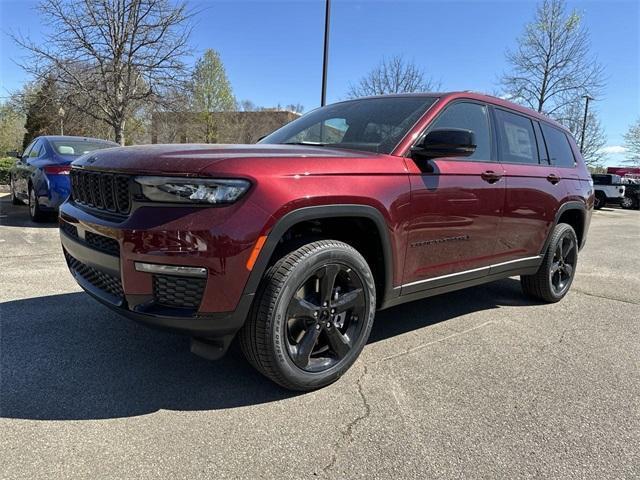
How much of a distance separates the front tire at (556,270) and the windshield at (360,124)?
7.02 feet

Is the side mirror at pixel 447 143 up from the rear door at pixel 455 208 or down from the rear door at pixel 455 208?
up

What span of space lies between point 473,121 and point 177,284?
8.55 ft

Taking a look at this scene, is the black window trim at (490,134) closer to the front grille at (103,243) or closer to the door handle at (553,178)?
the door handle at (553,178)

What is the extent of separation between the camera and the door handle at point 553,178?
14.6 feet

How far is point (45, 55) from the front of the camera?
A: 1502 cm

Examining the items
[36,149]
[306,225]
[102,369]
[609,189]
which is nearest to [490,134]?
[306,225]

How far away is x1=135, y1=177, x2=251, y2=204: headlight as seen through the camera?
7.55 ft

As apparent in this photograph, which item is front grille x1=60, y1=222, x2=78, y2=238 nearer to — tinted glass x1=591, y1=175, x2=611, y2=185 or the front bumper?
the front bumper

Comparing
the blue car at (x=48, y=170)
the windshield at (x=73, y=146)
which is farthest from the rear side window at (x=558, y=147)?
the windshield at (x=73, y=146)

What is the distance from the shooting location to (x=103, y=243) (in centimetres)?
258

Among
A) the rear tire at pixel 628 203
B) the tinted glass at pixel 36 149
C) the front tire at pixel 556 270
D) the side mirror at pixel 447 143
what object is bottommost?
the rear tire at pixel 628 203

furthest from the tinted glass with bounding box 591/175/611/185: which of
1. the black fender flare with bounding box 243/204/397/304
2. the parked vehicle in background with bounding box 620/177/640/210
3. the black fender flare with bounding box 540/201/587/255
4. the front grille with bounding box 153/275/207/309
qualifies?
the front grille with bounding box 153/275/207/309

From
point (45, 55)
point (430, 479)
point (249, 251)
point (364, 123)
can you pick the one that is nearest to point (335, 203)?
point (249, 251)

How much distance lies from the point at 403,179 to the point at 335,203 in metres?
0.59
